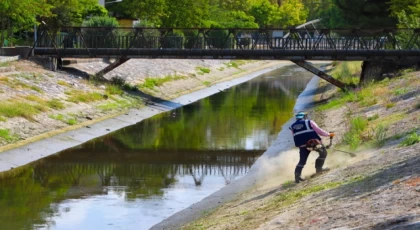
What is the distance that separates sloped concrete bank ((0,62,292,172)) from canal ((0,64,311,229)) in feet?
1.67

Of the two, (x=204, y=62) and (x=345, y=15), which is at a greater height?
(x=345, y=15)

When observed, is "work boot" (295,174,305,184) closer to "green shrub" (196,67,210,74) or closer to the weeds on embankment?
the weeds on embankment

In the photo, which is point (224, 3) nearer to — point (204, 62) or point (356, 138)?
point (204, 62)

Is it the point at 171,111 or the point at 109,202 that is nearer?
the point at 109,202

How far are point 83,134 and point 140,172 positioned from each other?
889 cm

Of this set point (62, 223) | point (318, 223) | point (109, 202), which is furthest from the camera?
point (109, 202)

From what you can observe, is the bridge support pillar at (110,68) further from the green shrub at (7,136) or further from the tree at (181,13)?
the tree at (181,13)

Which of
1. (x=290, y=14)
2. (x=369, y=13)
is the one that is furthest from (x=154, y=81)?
(x=290, y=14)

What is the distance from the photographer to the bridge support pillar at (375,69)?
55750mm

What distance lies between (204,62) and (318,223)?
66.0 metres

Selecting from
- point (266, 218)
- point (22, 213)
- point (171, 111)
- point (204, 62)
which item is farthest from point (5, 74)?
point (204, 62)

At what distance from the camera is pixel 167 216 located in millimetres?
21797

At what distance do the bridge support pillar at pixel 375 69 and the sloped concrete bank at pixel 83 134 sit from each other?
1151cm

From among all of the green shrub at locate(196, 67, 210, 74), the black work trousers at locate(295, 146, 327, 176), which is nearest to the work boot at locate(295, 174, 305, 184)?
the black work trousers at locate(295, 146, 327, 176)
